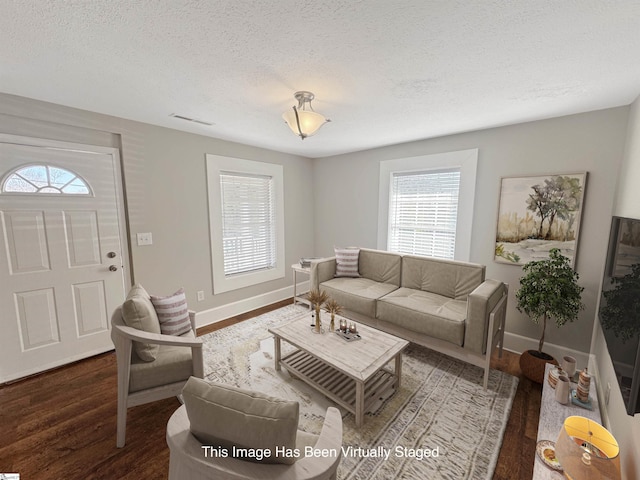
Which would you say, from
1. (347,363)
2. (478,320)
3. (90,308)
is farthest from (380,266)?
(90,308)

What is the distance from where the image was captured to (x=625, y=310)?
1.22 m

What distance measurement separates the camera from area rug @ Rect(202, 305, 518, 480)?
151 cm

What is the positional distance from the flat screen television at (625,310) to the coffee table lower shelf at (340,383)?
129cm

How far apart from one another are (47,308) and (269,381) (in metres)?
2.08

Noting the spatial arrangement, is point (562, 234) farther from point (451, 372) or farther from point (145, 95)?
point (145, 95)

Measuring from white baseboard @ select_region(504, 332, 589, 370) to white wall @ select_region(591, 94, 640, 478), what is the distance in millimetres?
144

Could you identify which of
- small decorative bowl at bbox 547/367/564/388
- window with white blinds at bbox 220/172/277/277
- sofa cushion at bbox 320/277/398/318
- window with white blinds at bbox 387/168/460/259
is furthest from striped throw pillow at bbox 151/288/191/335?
window with white blinds at bbox 387/168/460/259

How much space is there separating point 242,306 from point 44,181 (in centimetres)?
241

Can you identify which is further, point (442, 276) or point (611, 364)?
point (442, 276)

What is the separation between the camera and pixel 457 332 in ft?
7.28

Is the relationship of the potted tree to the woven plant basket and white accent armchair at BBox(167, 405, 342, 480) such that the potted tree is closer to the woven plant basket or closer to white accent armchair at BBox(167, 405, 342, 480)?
the woven plant basket

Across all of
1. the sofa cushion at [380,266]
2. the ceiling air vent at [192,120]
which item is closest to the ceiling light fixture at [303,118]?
the ceiling air vent at [192,120]

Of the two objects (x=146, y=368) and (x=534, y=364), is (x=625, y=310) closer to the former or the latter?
(x=534, y=364)

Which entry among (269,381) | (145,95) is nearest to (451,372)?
(269,381)
